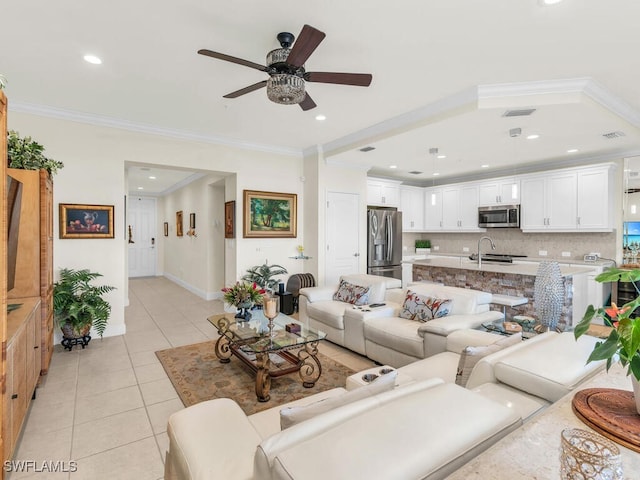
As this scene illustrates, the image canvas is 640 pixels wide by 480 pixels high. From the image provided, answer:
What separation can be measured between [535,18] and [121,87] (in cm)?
373

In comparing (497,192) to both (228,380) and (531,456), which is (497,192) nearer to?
(228,380)

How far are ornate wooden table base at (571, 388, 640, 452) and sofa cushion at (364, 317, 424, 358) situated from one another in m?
1.75

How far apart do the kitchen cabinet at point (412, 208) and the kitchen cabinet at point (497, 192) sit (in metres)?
1.46

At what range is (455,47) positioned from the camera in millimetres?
2576

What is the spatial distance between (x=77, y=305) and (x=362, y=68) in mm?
4014

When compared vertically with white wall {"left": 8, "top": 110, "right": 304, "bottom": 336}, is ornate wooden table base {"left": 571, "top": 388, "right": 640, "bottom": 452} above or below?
below

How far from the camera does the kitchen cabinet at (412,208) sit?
7664mm

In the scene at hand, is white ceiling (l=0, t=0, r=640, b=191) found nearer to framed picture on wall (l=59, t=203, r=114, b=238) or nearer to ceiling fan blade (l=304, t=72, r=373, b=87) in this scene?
ceiling fan blade (l=304, t=72, r=373, b=87)

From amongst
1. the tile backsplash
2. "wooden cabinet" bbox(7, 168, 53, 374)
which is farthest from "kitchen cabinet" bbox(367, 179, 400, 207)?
"wooden cabinet" bbox(7, 168, 53, 374)

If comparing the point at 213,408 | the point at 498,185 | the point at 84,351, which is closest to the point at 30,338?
the point at 84,351

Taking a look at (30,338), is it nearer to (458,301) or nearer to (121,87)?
(121,87)

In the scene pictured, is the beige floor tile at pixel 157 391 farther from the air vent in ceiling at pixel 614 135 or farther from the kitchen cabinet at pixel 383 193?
the air vent in ceiling at pixel 614 135

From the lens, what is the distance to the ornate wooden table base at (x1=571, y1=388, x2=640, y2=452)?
0.94 meters

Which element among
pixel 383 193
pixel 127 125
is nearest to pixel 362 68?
pixel 127 125
